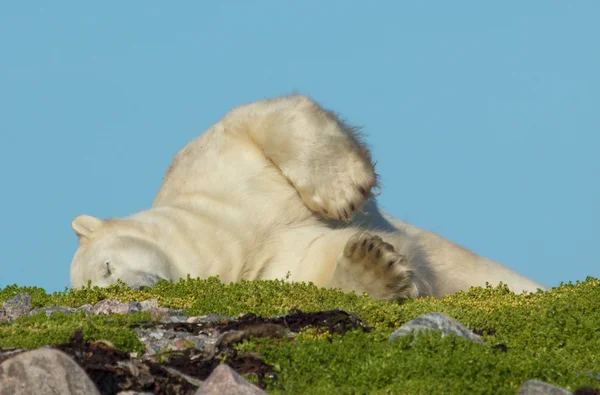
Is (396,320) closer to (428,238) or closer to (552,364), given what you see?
(552,364)

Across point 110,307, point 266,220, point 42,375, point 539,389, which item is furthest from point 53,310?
point 539,389

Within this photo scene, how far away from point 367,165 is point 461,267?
62.1 inches

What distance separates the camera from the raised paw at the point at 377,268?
822cm

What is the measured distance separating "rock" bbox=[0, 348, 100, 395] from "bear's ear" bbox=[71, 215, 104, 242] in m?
4.92

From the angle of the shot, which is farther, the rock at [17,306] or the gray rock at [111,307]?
the rock at [17,306]

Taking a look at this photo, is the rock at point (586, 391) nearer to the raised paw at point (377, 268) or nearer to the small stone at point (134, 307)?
the raised paw at point (377, 268)

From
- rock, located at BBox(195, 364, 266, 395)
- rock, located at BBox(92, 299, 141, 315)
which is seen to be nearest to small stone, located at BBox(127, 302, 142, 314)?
rock, located at BBox(92, 299, 141, 315)

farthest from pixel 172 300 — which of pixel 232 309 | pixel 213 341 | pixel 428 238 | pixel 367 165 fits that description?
pixel 428 238

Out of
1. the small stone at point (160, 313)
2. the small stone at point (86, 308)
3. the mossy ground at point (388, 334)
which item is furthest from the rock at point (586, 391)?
the small stone at point (86, 308)

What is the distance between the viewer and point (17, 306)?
854 cm

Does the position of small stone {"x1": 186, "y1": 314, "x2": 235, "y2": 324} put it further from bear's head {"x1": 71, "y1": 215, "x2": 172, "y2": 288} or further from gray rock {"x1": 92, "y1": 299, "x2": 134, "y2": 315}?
bear's head {"x1": 71, "y1": 215, "x2": 172, "y2": 288}

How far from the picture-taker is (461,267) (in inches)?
414

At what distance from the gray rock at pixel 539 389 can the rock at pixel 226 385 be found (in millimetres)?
1301

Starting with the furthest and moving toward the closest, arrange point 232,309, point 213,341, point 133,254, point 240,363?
point 133,254 < point 232,309 < point 213,341 < point 240,363
